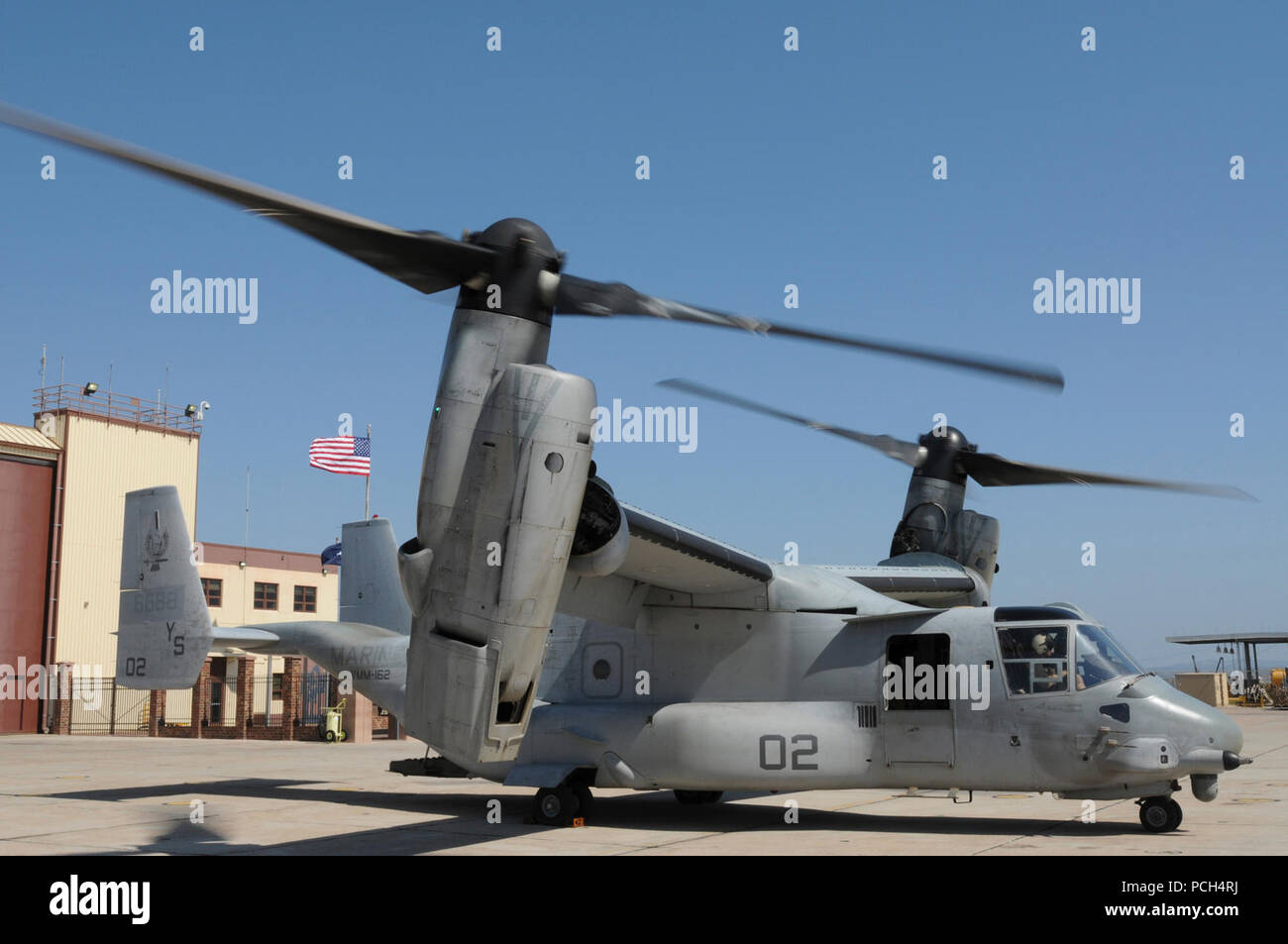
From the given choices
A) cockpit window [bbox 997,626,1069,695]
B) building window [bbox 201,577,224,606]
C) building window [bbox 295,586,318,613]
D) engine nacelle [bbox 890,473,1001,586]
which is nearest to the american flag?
building window [bbox 201,577,224,606]

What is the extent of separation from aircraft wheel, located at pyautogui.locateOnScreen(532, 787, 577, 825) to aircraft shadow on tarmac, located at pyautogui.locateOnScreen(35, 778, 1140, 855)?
0.59ft

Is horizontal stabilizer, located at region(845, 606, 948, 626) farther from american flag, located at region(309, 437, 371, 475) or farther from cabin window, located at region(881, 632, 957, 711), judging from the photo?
american flag, located at region(309, 437, 371, 475)

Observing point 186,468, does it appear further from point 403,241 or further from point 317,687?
point 403,241

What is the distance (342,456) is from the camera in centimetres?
3881

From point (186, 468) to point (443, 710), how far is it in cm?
4049

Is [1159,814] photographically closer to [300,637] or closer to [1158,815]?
[1158,815]

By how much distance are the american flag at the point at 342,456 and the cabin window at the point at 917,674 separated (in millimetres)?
28583

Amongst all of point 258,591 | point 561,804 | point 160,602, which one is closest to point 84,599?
point 258,591

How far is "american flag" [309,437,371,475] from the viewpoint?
127 ft

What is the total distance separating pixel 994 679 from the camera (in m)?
12.4

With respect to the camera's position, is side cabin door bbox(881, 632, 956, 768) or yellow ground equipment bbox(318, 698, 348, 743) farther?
yellow ground equipment bbox(318, 698, 348, 743)

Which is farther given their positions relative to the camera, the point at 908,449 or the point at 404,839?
the point at 908,449
